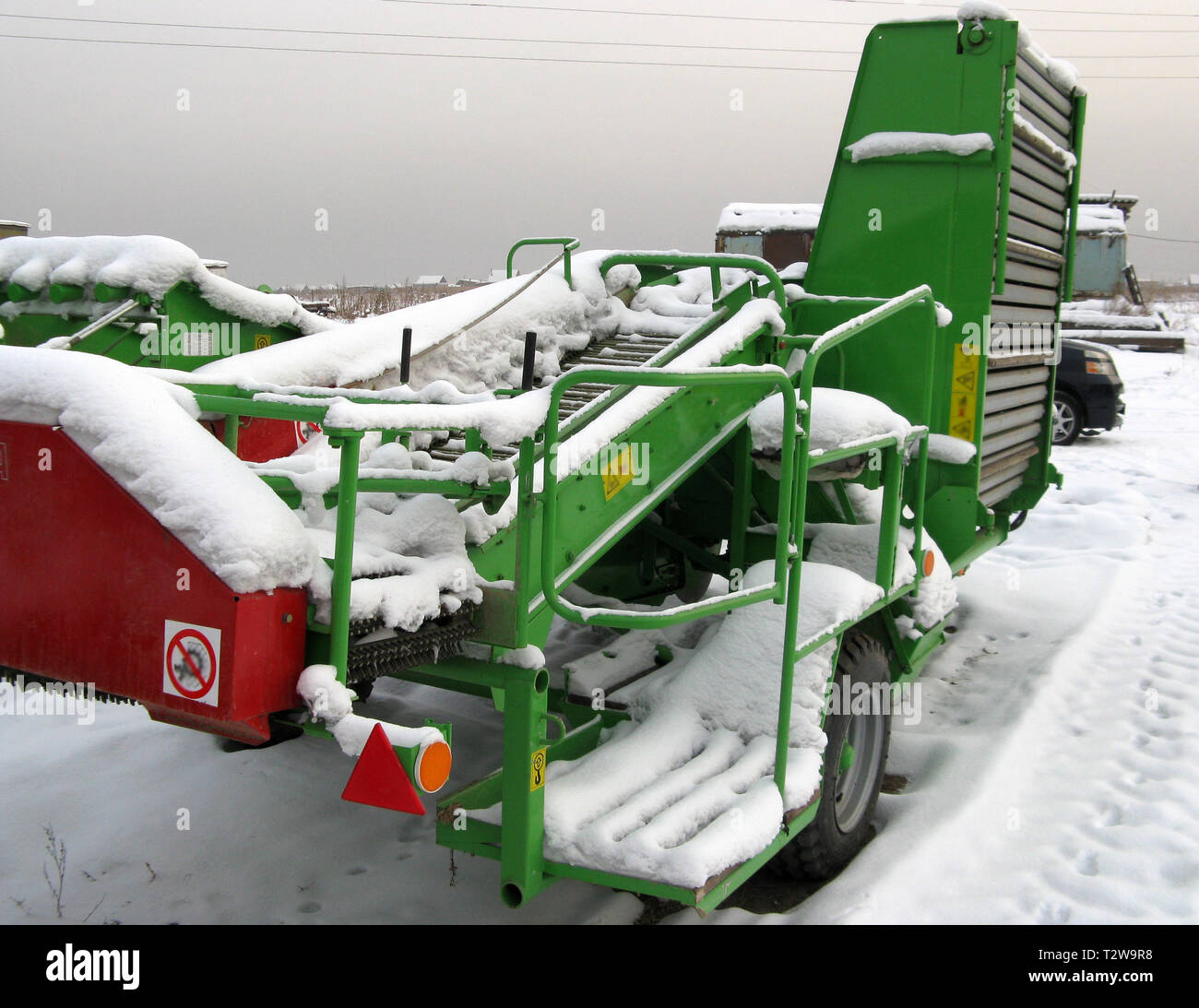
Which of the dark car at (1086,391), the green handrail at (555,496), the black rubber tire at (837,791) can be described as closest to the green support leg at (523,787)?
the green handrail at (555,496)

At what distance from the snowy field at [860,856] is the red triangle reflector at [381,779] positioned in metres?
1.12

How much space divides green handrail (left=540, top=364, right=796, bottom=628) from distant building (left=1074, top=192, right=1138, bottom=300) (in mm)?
23345

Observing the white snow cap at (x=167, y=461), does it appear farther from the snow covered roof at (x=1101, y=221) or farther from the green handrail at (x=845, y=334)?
the snow covered roof at (x=1101, y=221)

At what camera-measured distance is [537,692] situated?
2746mm

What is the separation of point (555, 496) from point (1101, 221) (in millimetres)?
24991

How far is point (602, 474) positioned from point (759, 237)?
16697 mm

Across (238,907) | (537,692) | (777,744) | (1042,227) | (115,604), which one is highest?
(1042,227)

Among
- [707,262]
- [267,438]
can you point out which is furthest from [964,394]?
[267,438]

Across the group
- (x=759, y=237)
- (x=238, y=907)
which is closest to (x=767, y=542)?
(x=238, y=907)

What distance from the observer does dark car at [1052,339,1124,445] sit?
12.0 meters

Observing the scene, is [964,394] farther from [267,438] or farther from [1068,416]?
[1068,416]

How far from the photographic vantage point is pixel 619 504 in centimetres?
320

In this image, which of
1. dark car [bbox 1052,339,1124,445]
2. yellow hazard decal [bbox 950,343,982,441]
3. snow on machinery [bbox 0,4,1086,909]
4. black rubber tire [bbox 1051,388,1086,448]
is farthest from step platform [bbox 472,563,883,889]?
black rubber tire [bbox 1051,388,1086,448]

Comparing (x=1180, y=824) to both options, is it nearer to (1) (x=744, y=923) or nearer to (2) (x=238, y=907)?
(1) (x=744, y=923)
